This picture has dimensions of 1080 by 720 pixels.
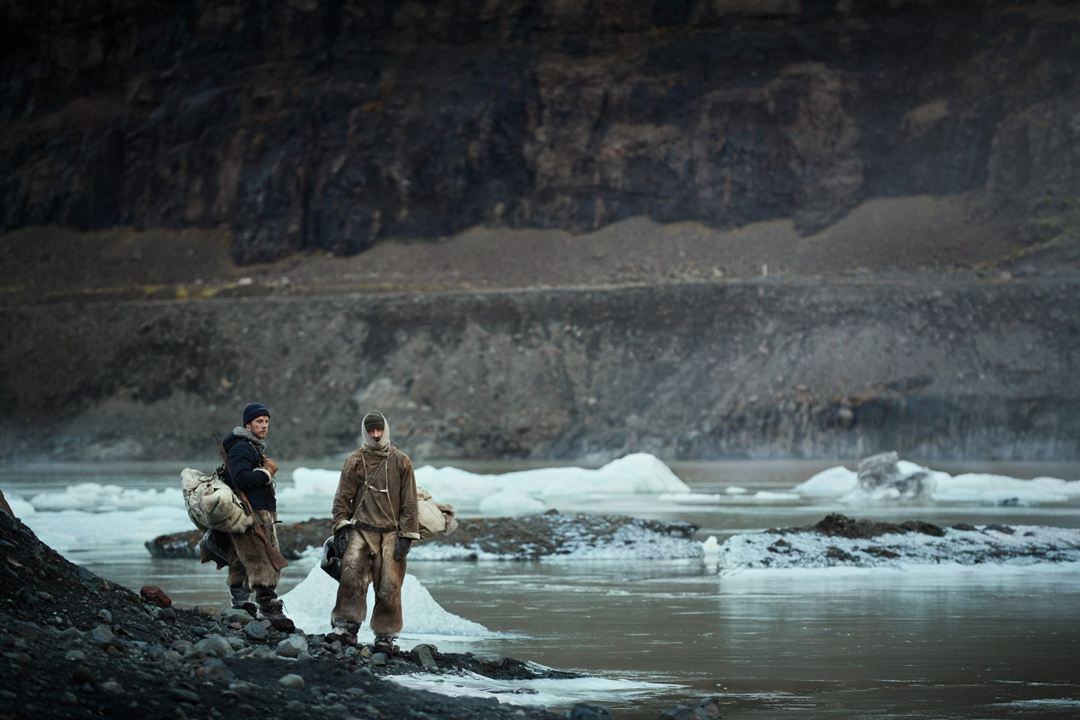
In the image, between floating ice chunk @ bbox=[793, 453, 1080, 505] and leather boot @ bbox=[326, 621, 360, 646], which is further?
floating ice chunk @ bbox=[793, 453, 1080, 505]

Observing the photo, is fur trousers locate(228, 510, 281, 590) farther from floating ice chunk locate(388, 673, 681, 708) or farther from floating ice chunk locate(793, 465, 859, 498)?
floating ice chunk locate(793, 465, 859, 498)

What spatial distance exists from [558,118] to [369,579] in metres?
74.3

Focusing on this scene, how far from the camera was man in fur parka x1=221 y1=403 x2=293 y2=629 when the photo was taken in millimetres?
11188

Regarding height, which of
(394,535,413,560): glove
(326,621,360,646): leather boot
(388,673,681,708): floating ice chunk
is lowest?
(388,673,681,708): floating ice chunk

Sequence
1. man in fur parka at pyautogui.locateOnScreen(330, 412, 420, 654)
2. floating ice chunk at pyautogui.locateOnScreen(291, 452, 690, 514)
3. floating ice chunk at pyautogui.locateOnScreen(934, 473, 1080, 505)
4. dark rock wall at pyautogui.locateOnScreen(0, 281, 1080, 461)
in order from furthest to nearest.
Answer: dark rock wall at pyautogui.locateOnScreen(0, 281, 1080, 461) → floating ice chunk at pyautogui.locateOnScreen(291, 452, 690, 514) → floating ice chunk at pyautogui.locateOnScreen(934, 473, 1080, 505) → man in fur parka at pyautogui.locateOnScreen(330, 412, 420, 654)

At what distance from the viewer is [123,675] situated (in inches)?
335

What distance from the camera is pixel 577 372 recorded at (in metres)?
63.5

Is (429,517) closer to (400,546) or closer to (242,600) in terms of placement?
(400,546)

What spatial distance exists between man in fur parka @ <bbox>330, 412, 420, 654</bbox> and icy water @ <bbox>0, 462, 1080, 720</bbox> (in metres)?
1.10

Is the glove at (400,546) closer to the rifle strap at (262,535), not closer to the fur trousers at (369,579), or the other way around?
the fur trousers at (369,579)

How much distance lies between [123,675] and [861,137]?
75.5m

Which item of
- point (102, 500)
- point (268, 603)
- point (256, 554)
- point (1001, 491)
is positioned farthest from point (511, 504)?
point (256, 554)

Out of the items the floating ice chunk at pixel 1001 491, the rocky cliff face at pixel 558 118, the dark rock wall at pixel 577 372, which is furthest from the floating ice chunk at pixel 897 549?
the rocky cliff face at pixel 558 118

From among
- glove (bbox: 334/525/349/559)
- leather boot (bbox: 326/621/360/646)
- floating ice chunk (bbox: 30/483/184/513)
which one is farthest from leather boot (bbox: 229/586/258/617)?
floating ice chunk (bbox: 30/483/184/513)
